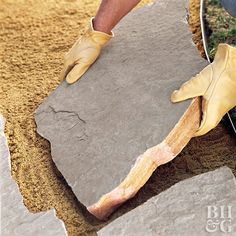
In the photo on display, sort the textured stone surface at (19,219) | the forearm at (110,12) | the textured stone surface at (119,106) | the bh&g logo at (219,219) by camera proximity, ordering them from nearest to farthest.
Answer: the bh&g logo at (219,219) → the textured stone surface at (19,219) → the textured stone surface at (119,106) → the forearm at (110,12)

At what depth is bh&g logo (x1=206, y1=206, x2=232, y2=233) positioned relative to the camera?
7.17 ft

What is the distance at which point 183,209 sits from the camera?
7.46ft

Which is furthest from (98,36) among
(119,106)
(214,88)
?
(214,88)

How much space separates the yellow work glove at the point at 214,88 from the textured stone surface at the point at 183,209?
0.78 ft

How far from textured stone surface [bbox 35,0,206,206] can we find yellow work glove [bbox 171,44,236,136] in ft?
0.22

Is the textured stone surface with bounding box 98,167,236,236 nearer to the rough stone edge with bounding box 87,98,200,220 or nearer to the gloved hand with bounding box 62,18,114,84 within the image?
the rough stone edge with bounding box 87,98,200,220

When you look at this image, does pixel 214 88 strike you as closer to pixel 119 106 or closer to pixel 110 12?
pixel 119 106

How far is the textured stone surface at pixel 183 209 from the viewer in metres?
2.21

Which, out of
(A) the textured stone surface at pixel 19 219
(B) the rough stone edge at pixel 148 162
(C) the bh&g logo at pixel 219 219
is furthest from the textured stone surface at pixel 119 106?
(C) the bh&g logo at pixel 219 219

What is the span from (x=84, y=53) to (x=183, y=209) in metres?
0.92

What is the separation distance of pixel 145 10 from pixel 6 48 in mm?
822

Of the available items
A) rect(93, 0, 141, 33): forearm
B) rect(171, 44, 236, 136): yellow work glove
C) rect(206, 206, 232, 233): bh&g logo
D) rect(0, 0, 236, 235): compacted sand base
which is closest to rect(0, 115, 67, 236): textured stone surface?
rect(0, 0, 236, 235): compacted sand base

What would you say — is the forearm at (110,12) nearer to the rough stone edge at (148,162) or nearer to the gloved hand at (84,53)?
the gloved hand at (84,53)

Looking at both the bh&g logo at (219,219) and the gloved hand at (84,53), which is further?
the gloved hand at (84,53)
